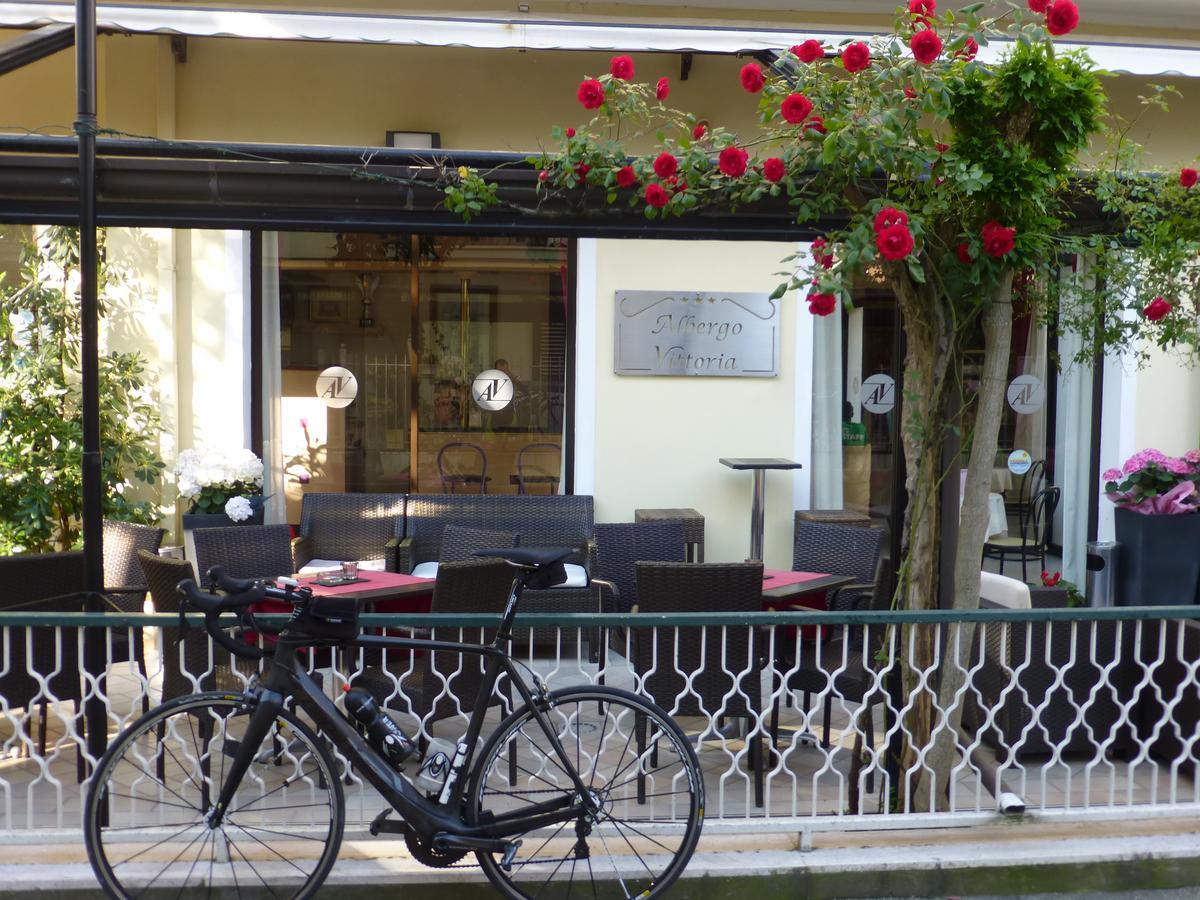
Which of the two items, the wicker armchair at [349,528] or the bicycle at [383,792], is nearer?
the bicycle at [383,792]

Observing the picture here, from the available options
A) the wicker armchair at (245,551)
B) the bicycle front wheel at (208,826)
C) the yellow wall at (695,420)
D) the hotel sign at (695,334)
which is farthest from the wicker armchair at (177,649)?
the hotel sign at (695,334)

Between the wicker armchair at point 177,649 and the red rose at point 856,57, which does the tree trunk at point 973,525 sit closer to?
the red rose at point 856,57

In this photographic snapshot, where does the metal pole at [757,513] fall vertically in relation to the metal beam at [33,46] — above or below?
below

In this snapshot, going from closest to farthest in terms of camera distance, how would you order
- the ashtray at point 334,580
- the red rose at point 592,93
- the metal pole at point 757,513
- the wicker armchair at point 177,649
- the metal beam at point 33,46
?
the red rose at point 592,93 → the wicker armchair at point 177,649 → the ashtray at point 334,580 → the metal beam at point 33,46 → the metal pole at point 757,513

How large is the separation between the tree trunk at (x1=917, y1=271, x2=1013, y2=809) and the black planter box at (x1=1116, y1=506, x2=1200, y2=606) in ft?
11.5

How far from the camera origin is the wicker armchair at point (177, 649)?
4359mm

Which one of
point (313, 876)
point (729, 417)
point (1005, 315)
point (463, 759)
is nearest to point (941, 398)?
point (1005, 315)

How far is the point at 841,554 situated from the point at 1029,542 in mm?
2939

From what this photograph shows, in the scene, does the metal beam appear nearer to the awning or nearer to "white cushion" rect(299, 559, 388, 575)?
the awning

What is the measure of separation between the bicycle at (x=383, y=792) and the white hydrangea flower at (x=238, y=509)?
3.57 metres

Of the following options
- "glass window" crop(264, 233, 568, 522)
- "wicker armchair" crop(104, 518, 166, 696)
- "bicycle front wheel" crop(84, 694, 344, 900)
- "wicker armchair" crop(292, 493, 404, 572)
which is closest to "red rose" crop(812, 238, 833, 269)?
"bicycle front wheel" crop(84, 694, 344, 900)

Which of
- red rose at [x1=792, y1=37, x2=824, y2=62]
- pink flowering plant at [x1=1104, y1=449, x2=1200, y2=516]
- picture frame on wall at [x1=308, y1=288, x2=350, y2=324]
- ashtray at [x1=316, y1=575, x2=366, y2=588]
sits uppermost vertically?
red rose at [x1=792, y1=37, x2=824, y2=62]

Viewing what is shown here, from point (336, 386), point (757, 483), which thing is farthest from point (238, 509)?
point (757, 483)

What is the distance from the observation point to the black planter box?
23.2ft
